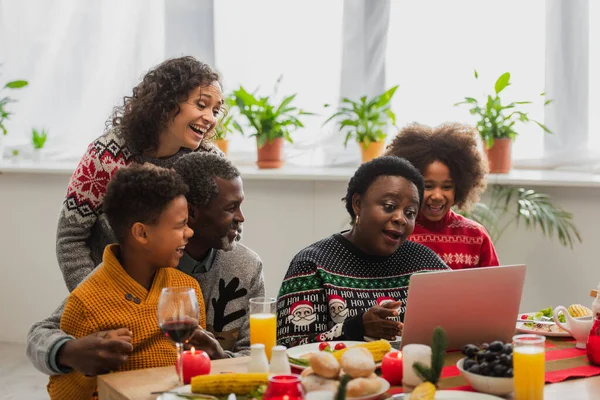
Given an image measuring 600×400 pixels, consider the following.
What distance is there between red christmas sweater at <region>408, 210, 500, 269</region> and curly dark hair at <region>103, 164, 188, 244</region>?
1.07 metres

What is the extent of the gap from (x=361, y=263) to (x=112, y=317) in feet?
2.36

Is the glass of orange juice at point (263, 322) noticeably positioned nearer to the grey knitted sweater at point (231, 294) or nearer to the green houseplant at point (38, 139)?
the grey knitted sweater at point (231, 294)

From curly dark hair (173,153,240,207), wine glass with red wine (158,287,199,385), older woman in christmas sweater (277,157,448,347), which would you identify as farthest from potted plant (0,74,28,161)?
wine glass with red wine (158,287,199,385)

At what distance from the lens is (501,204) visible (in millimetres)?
3982

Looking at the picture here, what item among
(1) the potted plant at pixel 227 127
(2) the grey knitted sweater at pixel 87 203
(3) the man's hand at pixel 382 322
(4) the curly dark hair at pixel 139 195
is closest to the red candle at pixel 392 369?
(3) the man's hand at pixel 382 322

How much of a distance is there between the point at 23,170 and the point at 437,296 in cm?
328

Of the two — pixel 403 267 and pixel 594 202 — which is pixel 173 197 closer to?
pixel 403 267

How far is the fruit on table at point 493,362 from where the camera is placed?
65.4 inches

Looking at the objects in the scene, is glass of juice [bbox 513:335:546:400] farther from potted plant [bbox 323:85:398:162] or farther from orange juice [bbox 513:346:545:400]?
potted plant [bbox 323:85:398:162]

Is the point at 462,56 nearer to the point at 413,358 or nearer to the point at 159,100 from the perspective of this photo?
the point at 159,100

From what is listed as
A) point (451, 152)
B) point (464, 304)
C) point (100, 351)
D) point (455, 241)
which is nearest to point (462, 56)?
point (451, 152)

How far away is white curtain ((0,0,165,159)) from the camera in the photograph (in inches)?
188

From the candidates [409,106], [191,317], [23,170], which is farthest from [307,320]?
[23,170]

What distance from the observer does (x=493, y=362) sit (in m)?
1.68
